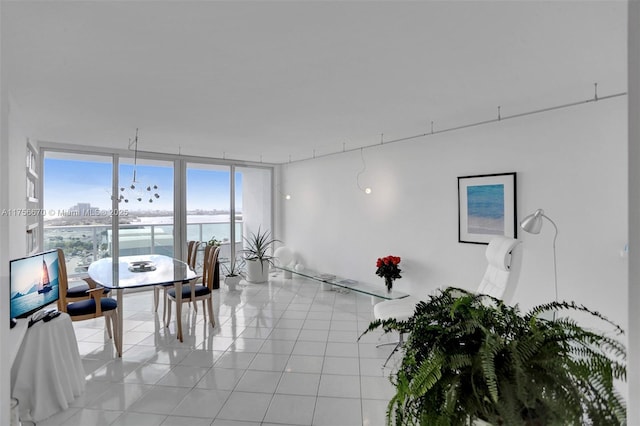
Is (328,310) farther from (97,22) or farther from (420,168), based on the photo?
(97,22)

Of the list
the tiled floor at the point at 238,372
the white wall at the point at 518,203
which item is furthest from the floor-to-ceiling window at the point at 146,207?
the white wall at the point at 518,203

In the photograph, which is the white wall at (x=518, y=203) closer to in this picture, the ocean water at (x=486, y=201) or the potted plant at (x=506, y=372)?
the ocean water at (x=486, y=201)

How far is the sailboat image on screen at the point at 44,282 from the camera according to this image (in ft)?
8.50

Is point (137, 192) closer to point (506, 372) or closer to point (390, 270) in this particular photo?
point (390, 270)

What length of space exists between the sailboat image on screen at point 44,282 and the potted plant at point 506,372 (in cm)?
285

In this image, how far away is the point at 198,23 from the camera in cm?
173

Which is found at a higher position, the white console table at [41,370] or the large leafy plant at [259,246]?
the large leafy plant at [259,246]

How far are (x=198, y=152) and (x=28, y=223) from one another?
2.57 metres

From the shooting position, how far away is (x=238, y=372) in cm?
287

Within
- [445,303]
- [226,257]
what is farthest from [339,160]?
[445,303]

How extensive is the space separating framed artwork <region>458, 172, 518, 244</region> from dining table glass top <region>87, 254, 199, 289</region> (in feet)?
10.6

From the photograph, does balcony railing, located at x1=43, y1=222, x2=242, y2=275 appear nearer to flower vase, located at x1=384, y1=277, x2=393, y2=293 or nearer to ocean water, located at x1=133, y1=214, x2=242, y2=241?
ocean water, located at x1=133, y1=214, x2=242, y2=241

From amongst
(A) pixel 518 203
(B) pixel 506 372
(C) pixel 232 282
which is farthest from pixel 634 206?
(C) pixel 232 282

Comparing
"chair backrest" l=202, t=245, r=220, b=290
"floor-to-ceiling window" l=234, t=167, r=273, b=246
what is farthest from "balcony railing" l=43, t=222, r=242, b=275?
"chair backrest" l=202, t=245, r=220, b=290
